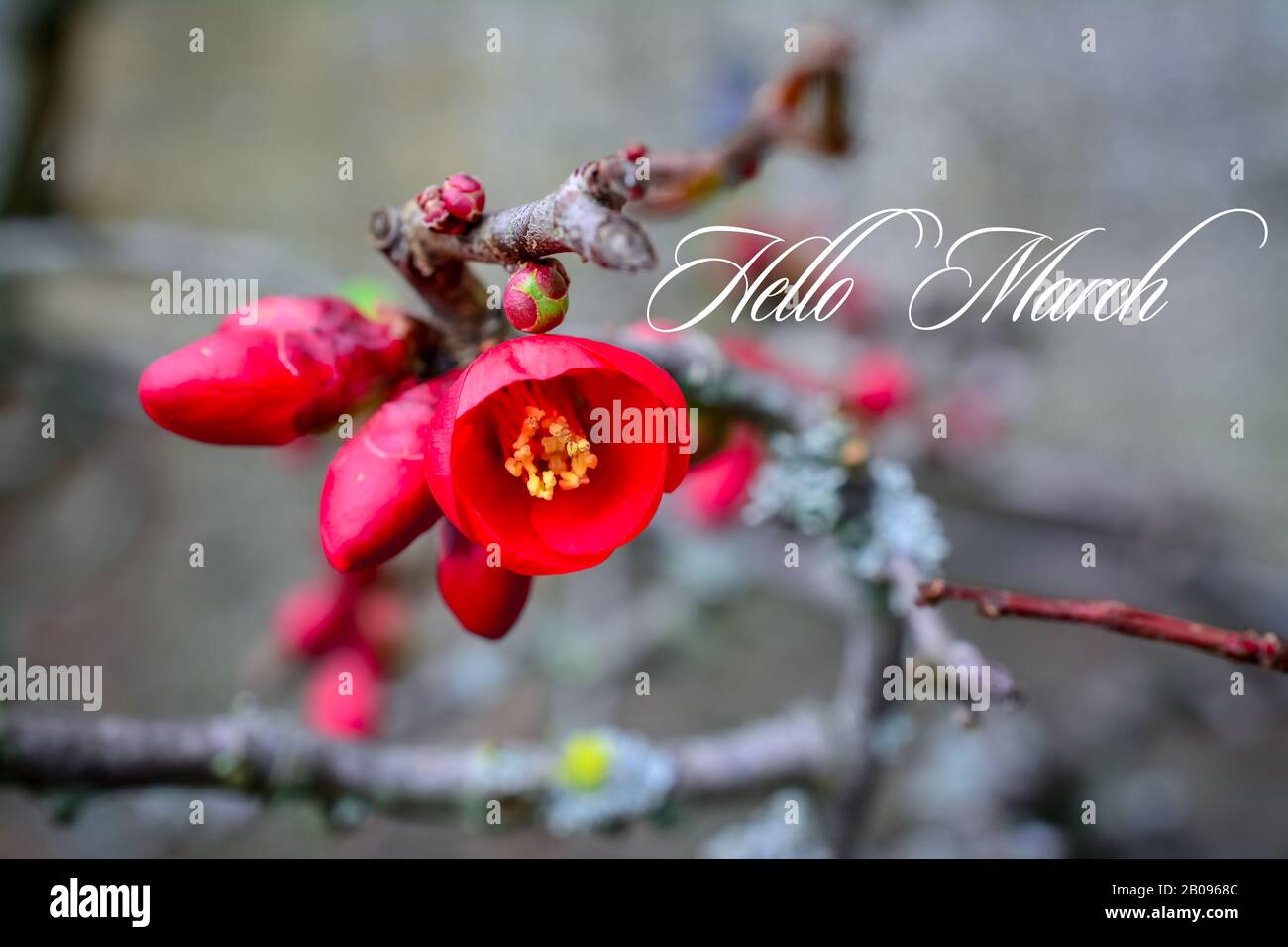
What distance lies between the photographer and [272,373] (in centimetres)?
58

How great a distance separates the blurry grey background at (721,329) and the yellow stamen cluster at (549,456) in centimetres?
81

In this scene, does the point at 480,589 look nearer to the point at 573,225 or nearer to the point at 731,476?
the point at 573,225

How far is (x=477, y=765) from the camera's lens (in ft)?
3.00

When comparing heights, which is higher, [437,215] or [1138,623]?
[437,215]

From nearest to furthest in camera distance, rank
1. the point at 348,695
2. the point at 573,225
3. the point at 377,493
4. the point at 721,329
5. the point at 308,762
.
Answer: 1. the point at 573,225
2. the point at 377,493
3. the point at 308,762
4. the point at 348,695
5. the point at 721,329

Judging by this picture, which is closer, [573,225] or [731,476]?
[573,225]

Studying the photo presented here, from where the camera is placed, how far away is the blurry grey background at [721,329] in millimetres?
1689

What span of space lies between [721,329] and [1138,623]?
67.2 inches

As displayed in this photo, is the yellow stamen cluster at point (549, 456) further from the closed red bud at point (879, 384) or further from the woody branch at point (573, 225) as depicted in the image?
the closed red bud at point (879, 384)

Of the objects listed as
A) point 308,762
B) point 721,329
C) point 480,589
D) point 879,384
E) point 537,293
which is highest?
point 721,329

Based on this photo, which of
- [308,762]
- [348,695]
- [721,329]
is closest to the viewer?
[308,762]

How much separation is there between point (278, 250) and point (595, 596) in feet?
3.29

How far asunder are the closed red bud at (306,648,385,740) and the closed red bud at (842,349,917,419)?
0.75 metres

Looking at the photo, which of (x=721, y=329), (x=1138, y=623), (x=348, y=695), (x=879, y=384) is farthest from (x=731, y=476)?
(x=721, y=329)
